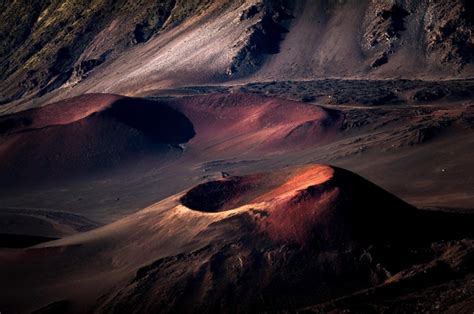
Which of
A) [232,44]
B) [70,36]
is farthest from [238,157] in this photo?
[70,36]

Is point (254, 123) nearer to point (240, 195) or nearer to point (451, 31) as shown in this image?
point (451, 31)

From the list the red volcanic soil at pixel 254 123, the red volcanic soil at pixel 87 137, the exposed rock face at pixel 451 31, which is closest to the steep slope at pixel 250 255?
the red volcanic soil at pixel 254 123

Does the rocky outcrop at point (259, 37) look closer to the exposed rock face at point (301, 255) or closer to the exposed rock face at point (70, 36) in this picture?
the exposed rock face at point (70, 36)

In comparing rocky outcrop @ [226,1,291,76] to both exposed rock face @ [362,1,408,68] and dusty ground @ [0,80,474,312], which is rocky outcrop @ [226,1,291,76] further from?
exposed rock face @ [362,1,408,68]

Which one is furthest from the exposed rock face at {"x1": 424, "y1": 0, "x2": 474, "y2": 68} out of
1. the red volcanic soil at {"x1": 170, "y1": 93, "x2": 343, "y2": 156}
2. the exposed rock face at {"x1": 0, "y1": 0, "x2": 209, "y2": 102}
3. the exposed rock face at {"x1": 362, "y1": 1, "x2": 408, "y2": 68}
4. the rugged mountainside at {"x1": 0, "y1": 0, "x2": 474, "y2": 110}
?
the exposed rock face at {"x1": 0, "y1": 0, "x2": 209, "y2": 102}

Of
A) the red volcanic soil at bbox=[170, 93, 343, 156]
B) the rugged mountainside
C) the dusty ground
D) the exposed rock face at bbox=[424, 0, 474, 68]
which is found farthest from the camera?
the rugged mountainside

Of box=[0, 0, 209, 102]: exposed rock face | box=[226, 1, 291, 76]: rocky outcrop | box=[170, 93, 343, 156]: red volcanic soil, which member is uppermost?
box=[0, 0, 209, 102]: exposed rock face

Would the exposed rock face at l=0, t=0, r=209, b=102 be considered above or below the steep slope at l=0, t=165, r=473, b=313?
above
